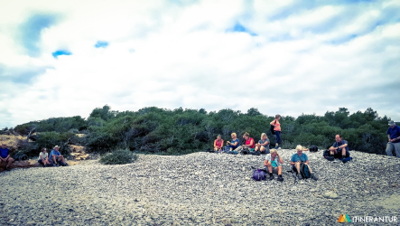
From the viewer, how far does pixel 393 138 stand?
10.6 meters

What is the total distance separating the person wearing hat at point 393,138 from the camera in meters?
10.5

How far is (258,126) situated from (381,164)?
10.4m

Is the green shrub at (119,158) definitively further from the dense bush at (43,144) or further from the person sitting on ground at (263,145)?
the person sitting on ground at (263,145)

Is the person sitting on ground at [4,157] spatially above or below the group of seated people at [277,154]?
below

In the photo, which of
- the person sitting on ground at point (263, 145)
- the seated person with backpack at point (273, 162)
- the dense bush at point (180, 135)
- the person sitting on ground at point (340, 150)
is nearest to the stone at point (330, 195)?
the seated person with backpack at point (273, 162)

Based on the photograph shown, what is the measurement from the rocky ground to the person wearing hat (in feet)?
2.19

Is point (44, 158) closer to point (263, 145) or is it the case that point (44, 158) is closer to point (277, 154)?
point (263, 145)

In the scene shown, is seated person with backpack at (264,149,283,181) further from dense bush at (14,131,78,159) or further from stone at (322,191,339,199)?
dense bush at (14,131,78,159)

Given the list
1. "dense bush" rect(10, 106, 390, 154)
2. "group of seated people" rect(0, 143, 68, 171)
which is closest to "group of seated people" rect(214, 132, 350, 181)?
"dense bush" rect(10, 106, 390, 154)

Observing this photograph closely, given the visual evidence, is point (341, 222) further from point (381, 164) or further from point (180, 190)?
point (381, 164)

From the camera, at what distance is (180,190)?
309 inches

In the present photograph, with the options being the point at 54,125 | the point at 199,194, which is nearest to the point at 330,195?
the point at 199,194

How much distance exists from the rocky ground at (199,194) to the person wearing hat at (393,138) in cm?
67

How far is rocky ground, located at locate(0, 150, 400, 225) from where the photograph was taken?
533cm
